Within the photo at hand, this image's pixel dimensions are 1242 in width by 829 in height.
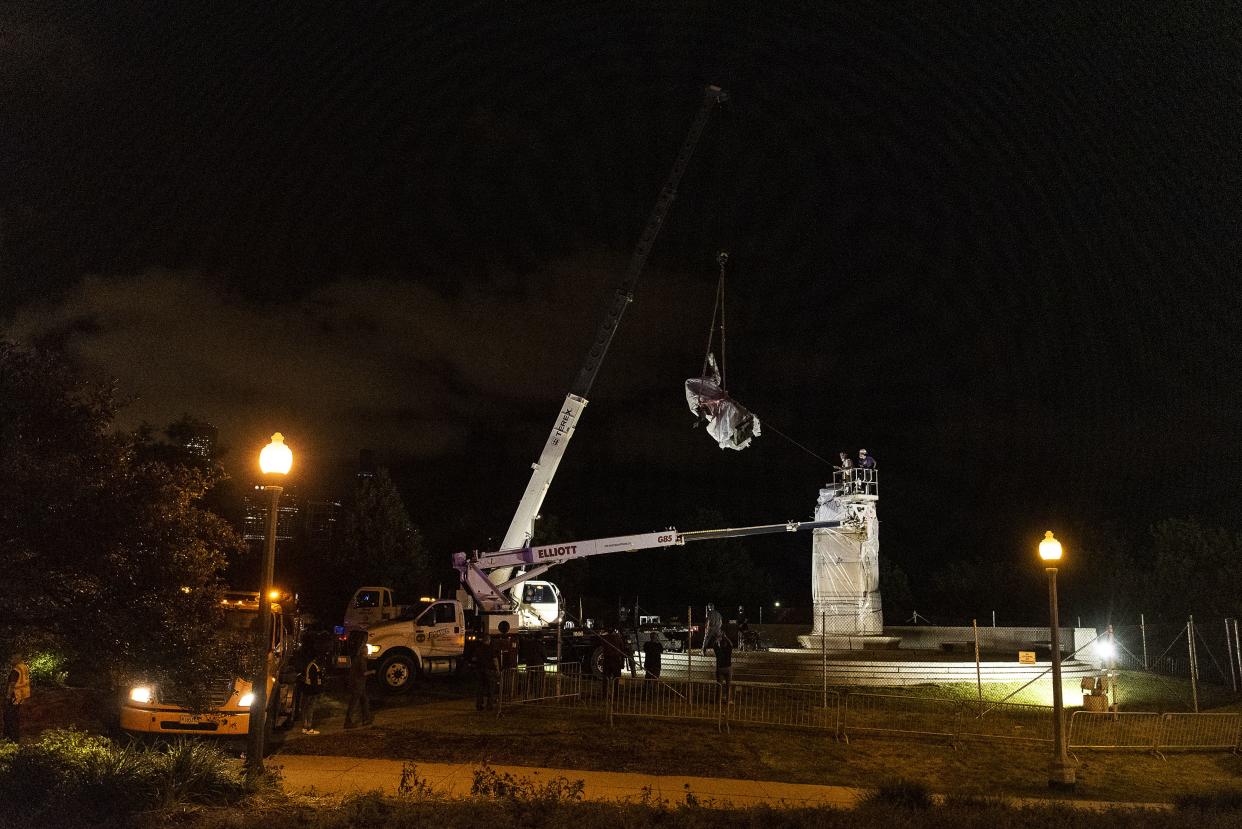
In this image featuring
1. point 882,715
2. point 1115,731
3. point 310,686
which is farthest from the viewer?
point 882,715

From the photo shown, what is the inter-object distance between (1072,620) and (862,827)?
152 feet

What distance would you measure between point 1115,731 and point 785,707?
615cm

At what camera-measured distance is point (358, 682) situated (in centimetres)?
1711

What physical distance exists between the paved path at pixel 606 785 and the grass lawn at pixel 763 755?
2.21 feet

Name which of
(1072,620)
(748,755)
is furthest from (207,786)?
(1072,620)

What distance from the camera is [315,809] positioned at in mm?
10094

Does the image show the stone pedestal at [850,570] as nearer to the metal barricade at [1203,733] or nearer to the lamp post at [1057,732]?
the metal barricade at [1203,733]

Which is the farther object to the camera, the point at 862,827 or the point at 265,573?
the point at 265,573

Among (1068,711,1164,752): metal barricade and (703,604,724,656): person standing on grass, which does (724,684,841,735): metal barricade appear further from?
(1068,711,1164,752): metal barricade

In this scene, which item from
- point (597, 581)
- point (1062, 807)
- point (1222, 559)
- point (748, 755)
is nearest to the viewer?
point (1062, 807)

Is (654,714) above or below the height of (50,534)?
below

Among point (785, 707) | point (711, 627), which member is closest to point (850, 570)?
point (711, 627)

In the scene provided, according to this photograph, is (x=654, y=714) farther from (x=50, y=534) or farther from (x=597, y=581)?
(x=597, y=581)

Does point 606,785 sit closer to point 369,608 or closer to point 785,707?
point 785,707
